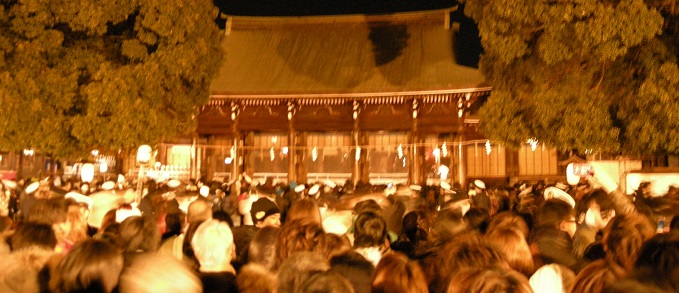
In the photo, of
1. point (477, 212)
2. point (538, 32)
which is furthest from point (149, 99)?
point (477, 212)

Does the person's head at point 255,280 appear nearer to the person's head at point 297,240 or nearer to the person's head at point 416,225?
the person's head at point 297,240

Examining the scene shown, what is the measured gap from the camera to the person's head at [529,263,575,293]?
166 inches

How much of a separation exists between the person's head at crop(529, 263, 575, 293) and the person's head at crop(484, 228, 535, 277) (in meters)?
0.32

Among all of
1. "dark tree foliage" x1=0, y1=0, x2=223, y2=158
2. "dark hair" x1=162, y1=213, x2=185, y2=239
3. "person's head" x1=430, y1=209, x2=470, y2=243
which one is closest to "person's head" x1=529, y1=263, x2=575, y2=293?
"person's head" x1=430, y1=209, x2=470, y2=243

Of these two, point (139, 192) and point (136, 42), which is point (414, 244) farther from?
point (136, 42)

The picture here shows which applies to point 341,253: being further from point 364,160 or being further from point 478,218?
point 364,160

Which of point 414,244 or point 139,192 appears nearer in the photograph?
point 414,244

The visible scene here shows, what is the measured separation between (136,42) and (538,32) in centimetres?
849

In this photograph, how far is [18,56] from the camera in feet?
45.8

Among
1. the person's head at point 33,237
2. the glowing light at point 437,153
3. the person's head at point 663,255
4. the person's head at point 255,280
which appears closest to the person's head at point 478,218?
the person's head at point 663,255

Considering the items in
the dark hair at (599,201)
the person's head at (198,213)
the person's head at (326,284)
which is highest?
the dark hair at (599,201)

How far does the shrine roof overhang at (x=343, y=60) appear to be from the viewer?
21547 mm

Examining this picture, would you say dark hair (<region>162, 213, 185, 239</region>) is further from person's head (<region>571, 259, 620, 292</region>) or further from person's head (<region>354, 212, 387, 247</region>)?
person's head (<region>571, 259, 620, 292</region>)

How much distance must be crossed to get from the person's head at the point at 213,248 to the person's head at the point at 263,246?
2.78 feet
